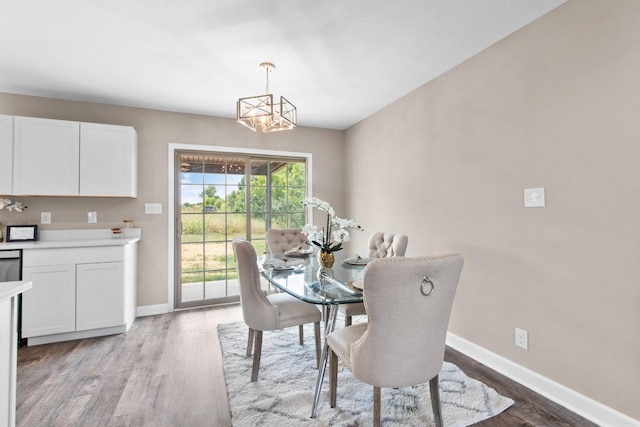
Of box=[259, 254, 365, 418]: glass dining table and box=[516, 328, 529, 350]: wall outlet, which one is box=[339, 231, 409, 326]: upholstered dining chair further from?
box=[516, 328, 529, 350]: wall outlet

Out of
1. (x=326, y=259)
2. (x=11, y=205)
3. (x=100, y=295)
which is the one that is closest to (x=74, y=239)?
(x=11, y=205)

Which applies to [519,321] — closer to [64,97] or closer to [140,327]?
[140,327]

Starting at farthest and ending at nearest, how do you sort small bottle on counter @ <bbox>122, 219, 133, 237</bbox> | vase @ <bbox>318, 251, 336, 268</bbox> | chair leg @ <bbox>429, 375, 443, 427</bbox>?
small bottle on counter @ <bbox>122, 219, 133, 237</bbox>, vase @ <bbox>318, 251, 336, 268</bbox>, chair leg @ <bbox>429, 375, 443, 427</bbox>

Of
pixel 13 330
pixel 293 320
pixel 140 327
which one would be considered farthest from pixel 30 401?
pixel 293 320

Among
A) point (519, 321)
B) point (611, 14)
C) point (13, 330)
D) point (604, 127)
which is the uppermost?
point (611, 14)

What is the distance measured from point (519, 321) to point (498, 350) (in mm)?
316

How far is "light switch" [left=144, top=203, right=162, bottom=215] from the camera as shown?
3562 millimetres

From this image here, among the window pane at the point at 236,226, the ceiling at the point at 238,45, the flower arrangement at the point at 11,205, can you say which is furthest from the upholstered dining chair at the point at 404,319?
the flower arrangement at the point at 11,205

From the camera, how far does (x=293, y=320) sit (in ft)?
6.93

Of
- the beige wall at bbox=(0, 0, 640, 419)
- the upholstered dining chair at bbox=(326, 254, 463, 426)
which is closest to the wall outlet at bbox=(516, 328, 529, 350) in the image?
the beige wall at bbox=(0, 0, 640, 419)

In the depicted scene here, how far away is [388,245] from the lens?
2707mm

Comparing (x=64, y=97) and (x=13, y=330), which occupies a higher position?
(x=64, y=97)

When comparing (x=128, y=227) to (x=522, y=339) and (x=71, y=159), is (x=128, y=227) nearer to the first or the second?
(x=71, y=159)

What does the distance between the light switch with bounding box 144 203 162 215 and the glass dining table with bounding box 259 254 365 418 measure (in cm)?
198
